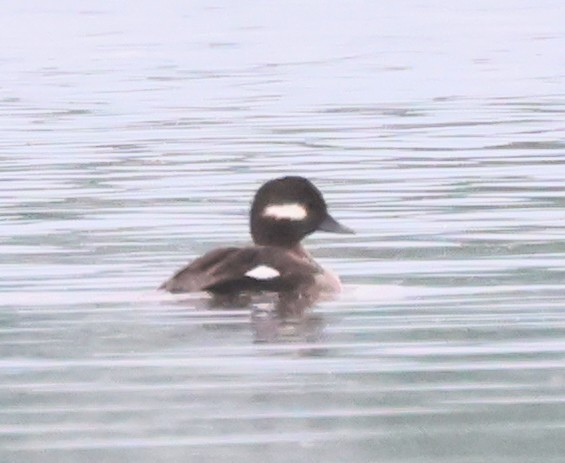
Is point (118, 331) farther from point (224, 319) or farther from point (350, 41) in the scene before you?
point (350, 41)

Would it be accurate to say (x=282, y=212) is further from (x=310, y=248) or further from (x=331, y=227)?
(x=310, y=248)

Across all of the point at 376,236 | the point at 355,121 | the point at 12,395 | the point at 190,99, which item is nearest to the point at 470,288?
the point at 376,236

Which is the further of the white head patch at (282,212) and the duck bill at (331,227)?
the duck bill at (331,227)

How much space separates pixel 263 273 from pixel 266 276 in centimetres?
3

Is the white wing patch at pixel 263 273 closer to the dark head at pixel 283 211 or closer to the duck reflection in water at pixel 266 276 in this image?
the duck reflection in water at pixel 266 276

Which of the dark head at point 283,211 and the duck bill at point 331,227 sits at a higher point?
the dark head at point 283,211

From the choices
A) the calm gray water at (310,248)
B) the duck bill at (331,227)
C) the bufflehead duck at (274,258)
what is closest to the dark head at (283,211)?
the bufflehead duck at (274,258)

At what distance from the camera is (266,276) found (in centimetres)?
1427

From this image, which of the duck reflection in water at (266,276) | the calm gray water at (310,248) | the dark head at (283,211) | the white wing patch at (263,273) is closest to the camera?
the calm gray water at (310,248)

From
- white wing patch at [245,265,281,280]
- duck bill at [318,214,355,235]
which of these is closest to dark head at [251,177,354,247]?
duck bill at [318,214,355,235]

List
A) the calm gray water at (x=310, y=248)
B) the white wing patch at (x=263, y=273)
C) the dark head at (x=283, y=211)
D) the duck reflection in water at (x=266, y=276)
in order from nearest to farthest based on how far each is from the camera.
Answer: the calm gray water at (x=310, y=248)
the duck reflection in water at (x=266, y=276)
the white wing patch at (x=263, y=273)
the dark head at (x=283, y=211)

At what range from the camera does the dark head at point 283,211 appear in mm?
15219

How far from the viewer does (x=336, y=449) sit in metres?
9.84

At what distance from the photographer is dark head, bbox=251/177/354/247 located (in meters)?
15.2
